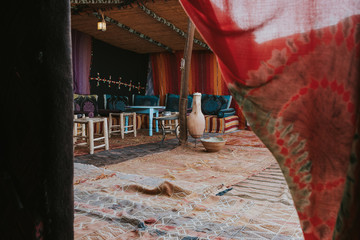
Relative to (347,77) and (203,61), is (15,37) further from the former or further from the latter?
(203,61)

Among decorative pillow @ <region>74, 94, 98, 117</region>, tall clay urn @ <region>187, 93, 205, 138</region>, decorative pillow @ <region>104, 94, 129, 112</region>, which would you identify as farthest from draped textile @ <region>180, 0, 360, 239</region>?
decorative pillow @ <region>104, 94, 129, 112</region>

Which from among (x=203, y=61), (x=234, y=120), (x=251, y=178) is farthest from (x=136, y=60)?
(x=251, y=178)

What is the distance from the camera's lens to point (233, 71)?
0.83m

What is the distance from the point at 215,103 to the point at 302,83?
7.30 meters

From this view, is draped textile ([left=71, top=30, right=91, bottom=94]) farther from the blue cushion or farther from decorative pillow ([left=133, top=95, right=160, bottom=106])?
the blue cushion

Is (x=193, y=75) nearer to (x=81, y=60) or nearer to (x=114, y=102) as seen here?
(x=114, y=102)

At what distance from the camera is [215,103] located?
26.3ft

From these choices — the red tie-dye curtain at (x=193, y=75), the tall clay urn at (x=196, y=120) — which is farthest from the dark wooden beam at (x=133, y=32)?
the tall clay urn at (x=196, y=120)

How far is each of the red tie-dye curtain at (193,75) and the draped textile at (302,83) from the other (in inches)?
291

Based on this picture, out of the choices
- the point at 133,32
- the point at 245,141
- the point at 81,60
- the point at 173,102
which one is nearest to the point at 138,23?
the point at 133,32

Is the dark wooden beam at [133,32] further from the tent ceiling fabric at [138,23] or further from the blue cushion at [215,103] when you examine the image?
the blue cushion at [215,103]

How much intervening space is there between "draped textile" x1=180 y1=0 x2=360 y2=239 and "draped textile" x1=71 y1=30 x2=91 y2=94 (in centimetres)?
650

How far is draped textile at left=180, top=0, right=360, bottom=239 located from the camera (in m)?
0.70

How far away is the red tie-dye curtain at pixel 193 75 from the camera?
333 inches
